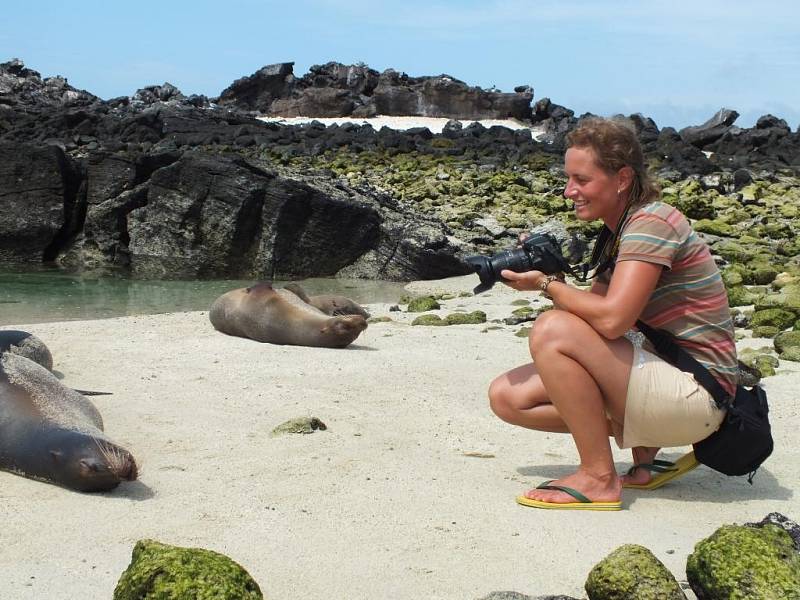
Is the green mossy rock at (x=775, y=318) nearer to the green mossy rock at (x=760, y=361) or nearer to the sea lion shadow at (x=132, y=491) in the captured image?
the green mossy rock at (x=760, y=361)

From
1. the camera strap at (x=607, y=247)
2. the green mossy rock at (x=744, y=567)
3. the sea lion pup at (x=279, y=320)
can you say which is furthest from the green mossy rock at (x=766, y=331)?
the green mossy rock at (x=744, y=567)

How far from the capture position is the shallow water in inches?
490

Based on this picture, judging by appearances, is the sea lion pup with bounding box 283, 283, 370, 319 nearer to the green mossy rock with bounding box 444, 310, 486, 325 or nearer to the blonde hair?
the green mossy rock with bounding box 444, 310, 486, 325

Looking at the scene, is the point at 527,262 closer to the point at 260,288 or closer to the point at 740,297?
the point at 260,288

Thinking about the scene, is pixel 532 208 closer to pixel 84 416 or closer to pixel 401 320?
pixel 401 320

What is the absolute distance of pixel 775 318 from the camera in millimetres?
8633

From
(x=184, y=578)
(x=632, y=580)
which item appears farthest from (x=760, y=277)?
(x=184, y=578)

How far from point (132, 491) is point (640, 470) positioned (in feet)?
7.53

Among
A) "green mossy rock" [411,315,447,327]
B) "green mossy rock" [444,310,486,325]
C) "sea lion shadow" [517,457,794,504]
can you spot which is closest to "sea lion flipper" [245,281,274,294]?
"green mossy rock" [411,315,447,327]

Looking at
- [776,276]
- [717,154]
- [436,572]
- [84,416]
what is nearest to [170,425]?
[84,416]

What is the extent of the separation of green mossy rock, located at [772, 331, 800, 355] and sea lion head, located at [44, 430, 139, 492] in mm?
4948

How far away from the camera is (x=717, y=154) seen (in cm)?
2925

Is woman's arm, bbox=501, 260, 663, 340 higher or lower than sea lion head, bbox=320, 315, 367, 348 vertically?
higher

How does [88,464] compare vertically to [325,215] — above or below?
below
